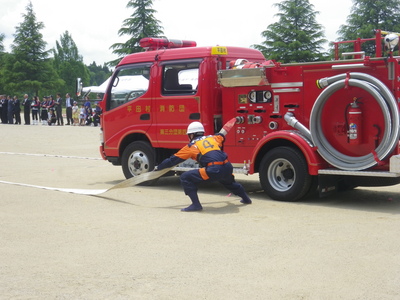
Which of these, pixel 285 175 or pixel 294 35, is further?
pixel 294 35

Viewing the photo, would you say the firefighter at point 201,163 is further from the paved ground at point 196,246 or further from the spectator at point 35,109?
the spectator at point 35,109

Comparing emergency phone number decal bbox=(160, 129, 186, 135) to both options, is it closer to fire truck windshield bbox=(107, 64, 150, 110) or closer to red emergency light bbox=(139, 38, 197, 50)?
A: fire truck windshield bbox=(107, 64, 150, 110)

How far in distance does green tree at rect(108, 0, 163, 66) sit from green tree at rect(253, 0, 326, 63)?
7871 mm

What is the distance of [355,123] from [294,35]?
3443 cm

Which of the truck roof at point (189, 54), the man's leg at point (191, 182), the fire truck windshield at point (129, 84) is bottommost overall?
the man's leg at point (191, 182)

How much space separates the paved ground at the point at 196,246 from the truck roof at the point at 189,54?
8.26 feet

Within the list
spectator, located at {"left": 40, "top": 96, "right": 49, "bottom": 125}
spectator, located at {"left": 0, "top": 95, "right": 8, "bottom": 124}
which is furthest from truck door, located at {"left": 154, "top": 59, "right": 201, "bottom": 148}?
spectator, located at {"left": 0, "top": 95, "right": 8, "bottom": 124}

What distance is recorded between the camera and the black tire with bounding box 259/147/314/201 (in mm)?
9828

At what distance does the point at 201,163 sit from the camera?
31.5ft

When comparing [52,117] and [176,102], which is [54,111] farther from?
[176,102]

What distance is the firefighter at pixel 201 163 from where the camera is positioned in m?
9.46

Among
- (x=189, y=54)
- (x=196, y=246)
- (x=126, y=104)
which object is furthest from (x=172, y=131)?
(x=196, y=246)

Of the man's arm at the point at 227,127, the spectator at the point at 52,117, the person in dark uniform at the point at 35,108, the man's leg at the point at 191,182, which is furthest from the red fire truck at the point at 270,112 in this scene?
the person in dark uniform at the point at 35,108

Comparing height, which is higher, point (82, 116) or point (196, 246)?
point (82, 116)
